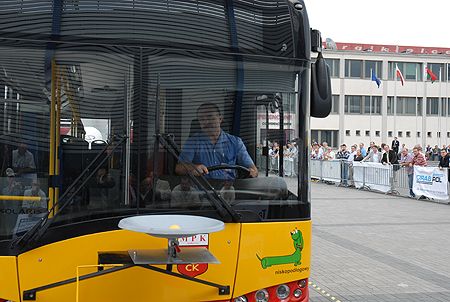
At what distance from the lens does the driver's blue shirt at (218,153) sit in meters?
3.36

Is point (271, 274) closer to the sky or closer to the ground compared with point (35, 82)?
closer to the ground

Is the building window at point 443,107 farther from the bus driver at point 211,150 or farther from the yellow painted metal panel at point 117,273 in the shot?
the yellow painted metal panel at point 117,273

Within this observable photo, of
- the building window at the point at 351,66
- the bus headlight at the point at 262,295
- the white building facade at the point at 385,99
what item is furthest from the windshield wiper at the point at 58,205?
the building window at the point at 351,66

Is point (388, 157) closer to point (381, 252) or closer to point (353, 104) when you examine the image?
point (381, 252)

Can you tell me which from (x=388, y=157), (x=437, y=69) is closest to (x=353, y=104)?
(x=437, y=69)

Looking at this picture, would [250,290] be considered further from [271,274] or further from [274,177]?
[274,177]

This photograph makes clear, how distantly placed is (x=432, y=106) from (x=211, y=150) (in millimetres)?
58341

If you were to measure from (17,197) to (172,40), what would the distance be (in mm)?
1296

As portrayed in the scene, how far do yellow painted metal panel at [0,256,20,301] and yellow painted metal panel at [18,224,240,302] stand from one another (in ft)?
0.12

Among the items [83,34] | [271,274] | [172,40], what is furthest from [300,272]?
[83,34]

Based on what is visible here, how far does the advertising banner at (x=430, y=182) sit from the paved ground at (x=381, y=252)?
2.00 ft

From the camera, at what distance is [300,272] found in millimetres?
3523

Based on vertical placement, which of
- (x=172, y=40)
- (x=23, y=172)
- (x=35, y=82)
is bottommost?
(x=23, y=172)

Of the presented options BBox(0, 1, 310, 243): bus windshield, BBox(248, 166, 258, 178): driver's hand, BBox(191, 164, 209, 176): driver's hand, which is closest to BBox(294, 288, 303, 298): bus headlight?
BBox(0, 1, 310, 243): bus windshield
